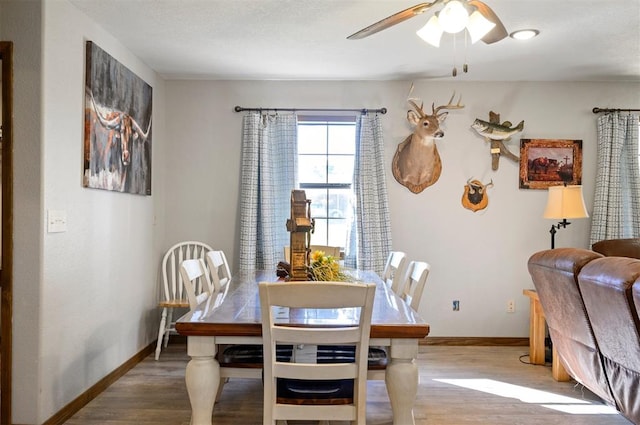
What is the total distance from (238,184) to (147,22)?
1715 mm

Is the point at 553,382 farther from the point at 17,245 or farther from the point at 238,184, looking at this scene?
the point at 17,245

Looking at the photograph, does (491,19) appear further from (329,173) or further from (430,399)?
(329,173)

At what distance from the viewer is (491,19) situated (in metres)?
2.28

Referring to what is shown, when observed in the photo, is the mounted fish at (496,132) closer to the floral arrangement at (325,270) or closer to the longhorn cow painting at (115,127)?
the floral arrangement at (325,270)

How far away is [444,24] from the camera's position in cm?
229

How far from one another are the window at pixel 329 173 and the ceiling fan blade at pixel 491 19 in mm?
2141

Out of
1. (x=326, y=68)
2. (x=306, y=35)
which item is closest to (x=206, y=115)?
(x=326, y=68)

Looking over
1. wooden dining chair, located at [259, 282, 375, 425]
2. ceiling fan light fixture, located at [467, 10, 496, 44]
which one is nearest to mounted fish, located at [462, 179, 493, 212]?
ceiling fan light fixture, located at [467, 10, 496, 44]

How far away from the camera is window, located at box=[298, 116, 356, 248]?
455 cm

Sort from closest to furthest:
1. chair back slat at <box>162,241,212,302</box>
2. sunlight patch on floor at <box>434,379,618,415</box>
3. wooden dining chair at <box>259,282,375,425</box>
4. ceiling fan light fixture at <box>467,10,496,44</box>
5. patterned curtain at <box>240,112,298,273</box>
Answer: wooden dining chair at <box>259,282,375,425</box> → ceiling fan light fixture at <box>467,10,496,44</box> → sunlight patch on floor at <box>434,379,618,415</box> → chair back slat at <box>162,241,212,302</box> → patterned curtain at <box>240,112,298,273</box>

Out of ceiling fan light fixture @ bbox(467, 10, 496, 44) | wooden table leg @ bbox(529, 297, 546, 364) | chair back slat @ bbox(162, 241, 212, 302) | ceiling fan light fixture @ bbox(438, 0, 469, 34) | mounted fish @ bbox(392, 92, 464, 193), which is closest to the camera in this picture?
ceiling fan light fixture @ bbox(438, 0, 469, 34)

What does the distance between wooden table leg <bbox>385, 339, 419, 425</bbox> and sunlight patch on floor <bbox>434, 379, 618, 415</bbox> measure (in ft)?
5.07

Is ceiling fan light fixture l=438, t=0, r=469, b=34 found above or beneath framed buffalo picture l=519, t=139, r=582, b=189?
above

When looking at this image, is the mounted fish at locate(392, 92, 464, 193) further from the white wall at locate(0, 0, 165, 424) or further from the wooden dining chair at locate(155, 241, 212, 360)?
the white wall at locate(0, 0, 165, 424)
